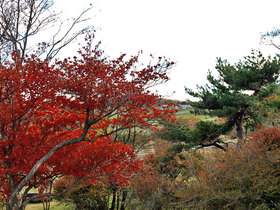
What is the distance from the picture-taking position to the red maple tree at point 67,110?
582 centimetres

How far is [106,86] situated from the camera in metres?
5.64

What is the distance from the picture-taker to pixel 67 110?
633cm

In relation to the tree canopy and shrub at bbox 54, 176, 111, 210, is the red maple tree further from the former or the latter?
the tree canopy

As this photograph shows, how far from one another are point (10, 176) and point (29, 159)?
70cm

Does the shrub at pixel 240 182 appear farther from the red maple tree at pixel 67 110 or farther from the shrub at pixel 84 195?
the shrub at pixel 84 195

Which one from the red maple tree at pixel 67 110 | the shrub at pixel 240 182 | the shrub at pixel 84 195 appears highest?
A: the red maple tree at pixel 67 110

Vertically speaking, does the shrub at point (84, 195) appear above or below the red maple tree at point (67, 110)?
below

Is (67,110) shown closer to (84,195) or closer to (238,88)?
(84,195)

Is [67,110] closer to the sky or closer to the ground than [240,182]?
closer to the sky

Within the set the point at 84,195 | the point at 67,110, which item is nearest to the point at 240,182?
the point at 67,110

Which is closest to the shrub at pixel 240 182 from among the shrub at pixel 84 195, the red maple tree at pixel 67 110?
the red maple tree at pixel 67 110

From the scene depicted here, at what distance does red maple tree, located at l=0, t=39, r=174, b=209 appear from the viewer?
5816mm

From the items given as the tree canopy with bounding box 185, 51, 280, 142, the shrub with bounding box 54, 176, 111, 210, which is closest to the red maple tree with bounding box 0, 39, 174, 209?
the shrub with bounding box 54, 176, 111, 210

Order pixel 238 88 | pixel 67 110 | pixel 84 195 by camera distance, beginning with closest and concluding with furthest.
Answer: pixel 67 110 < pixel 84 195 < pixel 238 88
